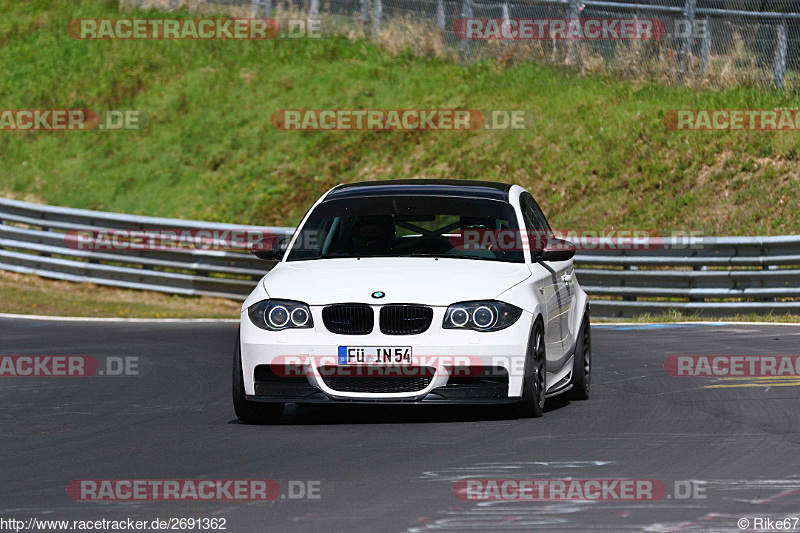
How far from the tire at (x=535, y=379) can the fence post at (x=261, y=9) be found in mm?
27408

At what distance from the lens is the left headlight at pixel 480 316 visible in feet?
30.4

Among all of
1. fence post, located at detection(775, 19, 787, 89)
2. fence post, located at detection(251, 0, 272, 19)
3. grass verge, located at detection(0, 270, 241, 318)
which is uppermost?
fence post, located at detection(251, 0, 272, 19)

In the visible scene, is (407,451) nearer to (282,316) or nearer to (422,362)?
(422,362)

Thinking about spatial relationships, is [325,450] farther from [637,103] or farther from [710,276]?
[637,103]

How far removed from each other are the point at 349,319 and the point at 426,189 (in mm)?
1860

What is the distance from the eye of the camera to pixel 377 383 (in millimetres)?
9289

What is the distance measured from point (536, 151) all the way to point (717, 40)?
3.95 m

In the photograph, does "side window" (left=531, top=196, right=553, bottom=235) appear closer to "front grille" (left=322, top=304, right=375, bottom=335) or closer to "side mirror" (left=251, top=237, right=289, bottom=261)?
"side mirror" (left=251, top=237, right=289, bottom=261)

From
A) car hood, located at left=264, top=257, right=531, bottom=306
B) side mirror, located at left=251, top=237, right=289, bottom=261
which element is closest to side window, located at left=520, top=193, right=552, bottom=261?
car hood, located at left=264, top=257, right=531, bottom=306

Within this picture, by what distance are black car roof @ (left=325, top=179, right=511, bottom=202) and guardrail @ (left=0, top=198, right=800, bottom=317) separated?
8.87 metres

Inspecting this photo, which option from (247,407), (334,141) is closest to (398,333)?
(247,407)

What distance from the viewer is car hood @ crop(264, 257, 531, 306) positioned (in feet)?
30.5

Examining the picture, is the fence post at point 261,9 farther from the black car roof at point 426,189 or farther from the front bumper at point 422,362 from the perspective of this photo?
the front bumper at point 422,362

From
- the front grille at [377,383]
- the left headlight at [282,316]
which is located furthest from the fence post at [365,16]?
the front grille at [377,383]
